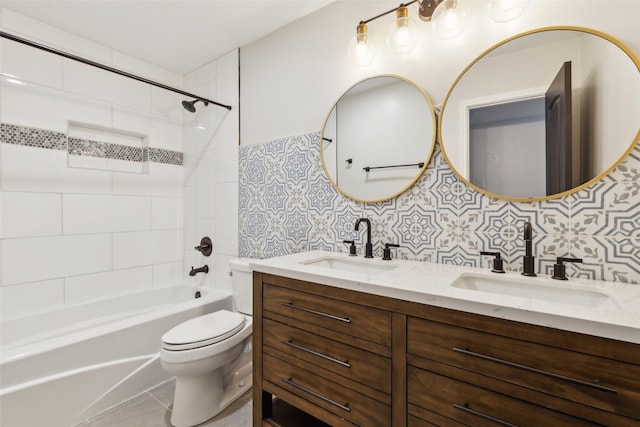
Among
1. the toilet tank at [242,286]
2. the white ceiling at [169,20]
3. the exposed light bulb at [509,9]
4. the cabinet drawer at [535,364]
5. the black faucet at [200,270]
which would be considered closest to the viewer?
the cabinet drawer at [535,364]

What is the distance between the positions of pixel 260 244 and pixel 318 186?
66 cm

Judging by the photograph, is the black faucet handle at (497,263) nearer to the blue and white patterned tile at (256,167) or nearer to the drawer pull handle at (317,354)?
the drawer pull handle at (317,354)

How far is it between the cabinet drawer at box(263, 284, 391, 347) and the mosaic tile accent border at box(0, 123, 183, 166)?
189 cm

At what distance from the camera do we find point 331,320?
1136 mm

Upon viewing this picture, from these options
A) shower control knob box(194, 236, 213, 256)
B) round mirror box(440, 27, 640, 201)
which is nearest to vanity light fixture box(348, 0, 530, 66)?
round mirror box(440, 27, 640, 201)

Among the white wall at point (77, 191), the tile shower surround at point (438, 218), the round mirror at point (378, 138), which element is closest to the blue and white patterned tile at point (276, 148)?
the tile shower surround at point (438, 218)

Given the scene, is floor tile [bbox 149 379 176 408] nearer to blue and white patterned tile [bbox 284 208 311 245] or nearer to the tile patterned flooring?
the tile patterned flooring

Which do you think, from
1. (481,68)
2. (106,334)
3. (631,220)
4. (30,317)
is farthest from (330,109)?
(30,317)

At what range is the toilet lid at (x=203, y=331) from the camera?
147cm

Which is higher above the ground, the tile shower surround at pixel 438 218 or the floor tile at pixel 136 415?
the tile shower surround at pixel 438 218

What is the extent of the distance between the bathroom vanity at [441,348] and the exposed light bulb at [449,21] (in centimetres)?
107

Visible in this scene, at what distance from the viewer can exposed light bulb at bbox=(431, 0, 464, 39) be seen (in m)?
1.31

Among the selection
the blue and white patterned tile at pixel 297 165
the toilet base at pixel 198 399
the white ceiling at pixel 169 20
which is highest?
the white ceiling at pixel 169 20

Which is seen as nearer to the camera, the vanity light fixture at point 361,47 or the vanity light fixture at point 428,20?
the vanity light fixture at point 428,20
